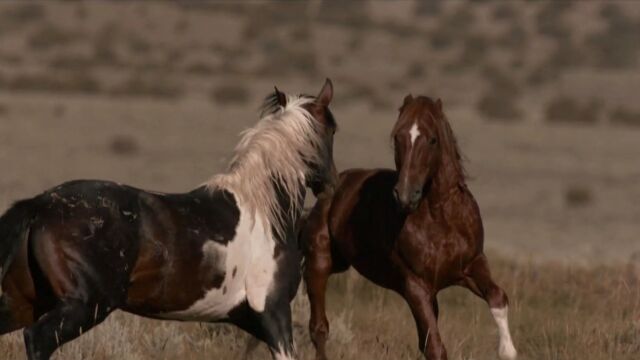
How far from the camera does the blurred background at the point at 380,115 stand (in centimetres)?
1107

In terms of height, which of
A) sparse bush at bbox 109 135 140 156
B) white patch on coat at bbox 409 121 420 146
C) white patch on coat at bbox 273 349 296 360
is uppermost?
white patch on coat at bbox 409 121 420 146

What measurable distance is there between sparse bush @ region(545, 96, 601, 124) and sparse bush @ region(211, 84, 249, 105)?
6.60 meters

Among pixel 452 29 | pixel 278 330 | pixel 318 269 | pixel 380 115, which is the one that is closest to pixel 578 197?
pixel 380 115

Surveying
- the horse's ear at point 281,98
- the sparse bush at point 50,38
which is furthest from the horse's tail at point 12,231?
the sparse bush at point 50,38

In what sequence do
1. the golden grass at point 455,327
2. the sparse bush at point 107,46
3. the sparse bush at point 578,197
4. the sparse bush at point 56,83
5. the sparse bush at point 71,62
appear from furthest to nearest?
the sparse bush at point 107,46 → the sparse bush at point 71,62 → the sparse bush at point 56,83 → the sparse bush at point 578,197 → the golden grass at point 455,327

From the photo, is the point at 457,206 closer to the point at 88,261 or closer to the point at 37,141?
the point at 88,261

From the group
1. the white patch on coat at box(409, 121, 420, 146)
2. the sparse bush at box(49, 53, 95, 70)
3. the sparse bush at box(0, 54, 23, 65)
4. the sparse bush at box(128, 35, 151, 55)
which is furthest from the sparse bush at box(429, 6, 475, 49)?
the white patch on coat at box(409, 121, 420, 146)

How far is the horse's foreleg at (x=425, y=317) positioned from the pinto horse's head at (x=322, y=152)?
89 centimetres

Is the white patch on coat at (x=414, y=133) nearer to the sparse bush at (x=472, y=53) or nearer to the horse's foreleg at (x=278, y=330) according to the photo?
the horse's foreleg at (x=278, y=330)

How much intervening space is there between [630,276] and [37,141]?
1394 cm

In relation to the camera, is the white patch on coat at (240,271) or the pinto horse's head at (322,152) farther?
the pinto horse's head at (322,152)

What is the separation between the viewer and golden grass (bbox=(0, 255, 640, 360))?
962cm

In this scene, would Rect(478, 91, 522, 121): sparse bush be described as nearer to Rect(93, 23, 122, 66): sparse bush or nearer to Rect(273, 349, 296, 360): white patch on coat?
Rect(93, 23, 122, 66): sparse bush

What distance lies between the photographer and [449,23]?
170ft
